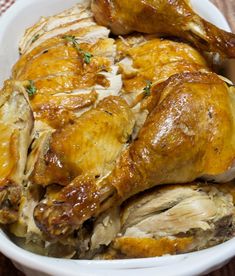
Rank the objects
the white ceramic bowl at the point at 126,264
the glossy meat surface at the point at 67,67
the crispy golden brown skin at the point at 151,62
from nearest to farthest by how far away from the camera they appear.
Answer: the white ceramic bowl at the point at 126,264 → the glossy meat surface at the point at 67,67 → the crispy golden brown skin at the point at 151,62

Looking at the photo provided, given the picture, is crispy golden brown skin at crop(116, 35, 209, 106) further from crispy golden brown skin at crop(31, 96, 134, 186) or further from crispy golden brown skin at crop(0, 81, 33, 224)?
crispy golden brown skin at crop(0, 81, 33, 224)

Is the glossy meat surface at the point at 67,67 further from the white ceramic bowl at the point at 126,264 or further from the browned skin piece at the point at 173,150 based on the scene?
the white ceramic bowl at the point at 126,264

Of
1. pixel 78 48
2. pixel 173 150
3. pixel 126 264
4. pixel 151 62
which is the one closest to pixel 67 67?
pixel 78 48

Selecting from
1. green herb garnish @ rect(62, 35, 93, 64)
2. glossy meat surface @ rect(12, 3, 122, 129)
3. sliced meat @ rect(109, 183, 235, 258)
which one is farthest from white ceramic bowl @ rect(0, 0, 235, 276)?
green herb garnish @ rect(62, 35, 93, 64)

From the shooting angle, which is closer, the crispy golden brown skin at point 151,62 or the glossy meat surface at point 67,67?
the glossy meat surface at point 67,67

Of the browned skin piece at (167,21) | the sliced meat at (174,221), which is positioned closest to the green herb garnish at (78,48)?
the browned skin piece at (167,21)

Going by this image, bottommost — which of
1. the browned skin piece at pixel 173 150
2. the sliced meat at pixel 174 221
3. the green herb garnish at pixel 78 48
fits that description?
the sliced meat at pixel 174 221

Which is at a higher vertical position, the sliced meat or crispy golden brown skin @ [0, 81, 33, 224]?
crispy golden brown skin @ [0, 81, 33, 224]
